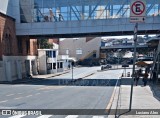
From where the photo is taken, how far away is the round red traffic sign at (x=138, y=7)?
10.4 meters

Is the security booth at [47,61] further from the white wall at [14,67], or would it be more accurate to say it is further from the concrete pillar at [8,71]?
the concrete pillar at [8,71]

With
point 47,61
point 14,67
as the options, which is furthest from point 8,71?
point 47,61

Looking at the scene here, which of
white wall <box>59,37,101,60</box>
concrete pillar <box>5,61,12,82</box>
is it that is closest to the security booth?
concrete pillar <box>5,61,12,82</box>

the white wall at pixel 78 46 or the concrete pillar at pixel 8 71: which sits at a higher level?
the white wall at pixel 78 46

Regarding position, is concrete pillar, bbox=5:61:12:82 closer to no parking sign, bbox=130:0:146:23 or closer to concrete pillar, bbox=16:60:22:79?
concrete pillar, bbox=16:60:22:79

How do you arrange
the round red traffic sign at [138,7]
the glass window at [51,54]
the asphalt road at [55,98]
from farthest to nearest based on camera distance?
the glass window at [51,54] < the asphalt road at [55,98] < the round red traffic sign at [138,7]

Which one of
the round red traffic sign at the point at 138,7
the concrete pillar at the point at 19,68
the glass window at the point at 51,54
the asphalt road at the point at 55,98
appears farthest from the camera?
the glass window at the point at 51,54

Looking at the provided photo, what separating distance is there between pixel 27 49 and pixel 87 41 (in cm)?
6314

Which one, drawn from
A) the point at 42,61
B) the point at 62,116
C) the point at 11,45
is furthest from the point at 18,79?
the point at 62,116

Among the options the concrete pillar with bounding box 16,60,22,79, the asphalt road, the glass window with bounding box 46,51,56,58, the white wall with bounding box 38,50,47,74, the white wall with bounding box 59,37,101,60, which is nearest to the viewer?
the asphalt road

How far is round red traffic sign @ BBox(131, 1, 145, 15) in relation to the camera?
410 inches

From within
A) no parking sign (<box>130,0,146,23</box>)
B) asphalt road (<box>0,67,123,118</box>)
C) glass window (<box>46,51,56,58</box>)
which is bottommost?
asphalt road (<box>0,67,123,118</box>)

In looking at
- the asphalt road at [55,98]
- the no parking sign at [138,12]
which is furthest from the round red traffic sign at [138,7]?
the asphalt road at [55,98]

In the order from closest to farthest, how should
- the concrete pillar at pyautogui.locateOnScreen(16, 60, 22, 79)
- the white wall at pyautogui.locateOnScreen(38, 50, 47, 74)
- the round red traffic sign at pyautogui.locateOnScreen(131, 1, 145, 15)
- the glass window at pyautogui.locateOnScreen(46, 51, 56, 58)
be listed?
the round red traffic sign at pyautogui.locateOnScreen(131, 1, 145, 15), the concrete pillar at pyautogui.locateOnScreen(16, 60, 22, 79), the white wall at pyautogui.locateOnScreen(38, 50, 47, 74), the glass window at pyautogui.locateOnScreen(46, 51, 56, 58)
